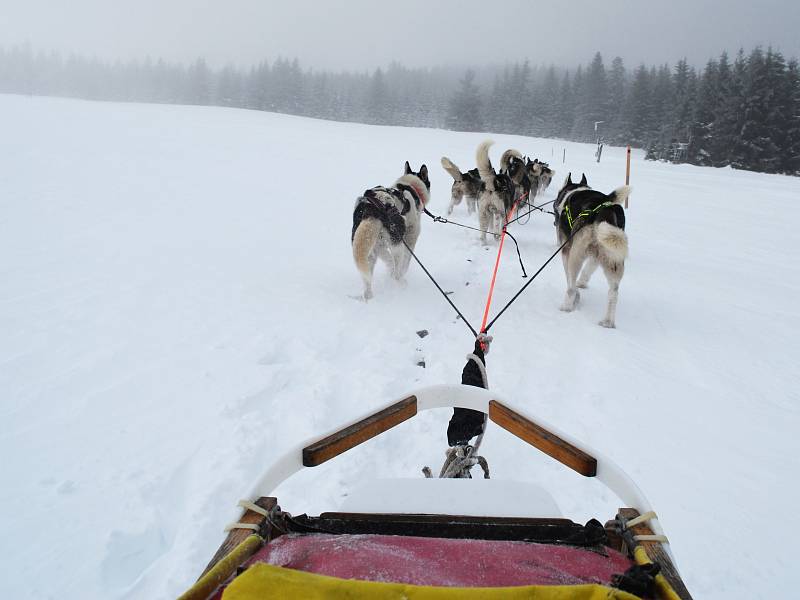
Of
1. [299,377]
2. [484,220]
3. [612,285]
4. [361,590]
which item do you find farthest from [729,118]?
[361,590]

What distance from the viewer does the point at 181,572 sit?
1851mm

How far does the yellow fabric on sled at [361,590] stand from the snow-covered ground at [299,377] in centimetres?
138

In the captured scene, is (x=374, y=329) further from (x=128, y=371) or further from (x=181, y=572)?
(x=181, y=572)

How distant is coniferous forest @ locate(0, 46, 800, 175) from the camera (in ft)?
106

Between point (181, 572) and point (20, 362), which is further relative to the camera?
point (20, 362)

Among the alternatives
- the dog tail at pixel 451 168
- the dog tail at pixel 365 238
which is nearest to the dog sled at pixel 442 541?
the dog tail at pixel 365 238

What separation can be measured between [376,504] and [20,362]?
2991mm

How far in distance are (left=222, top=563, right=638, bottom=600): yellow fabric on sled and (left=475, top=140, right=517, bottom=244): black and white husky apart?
6.94m

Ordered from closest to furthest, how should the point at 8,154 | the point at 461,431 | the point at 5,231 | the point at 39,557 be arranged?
1. the point at 39,557
2. the point at 461,431
3. the point at 5,231
4. the point at 8,154

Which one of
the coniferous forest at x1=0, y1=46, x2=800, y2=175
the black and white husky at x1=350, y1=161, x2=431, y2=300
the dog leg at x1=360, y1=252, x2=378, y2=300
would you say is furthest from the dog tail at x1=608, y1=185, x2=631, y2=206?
the coniferous forest at x1=0, y1=46, x2=800, y2=175

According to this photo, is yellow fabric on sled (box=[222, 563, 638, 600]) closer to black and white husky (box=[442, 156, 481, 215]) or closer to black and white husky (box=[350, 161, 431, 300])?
black and white husky (box=[350, 161, 431, 300])

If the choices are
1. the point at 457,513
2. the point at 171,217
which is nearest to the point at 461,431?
the point at 457,513

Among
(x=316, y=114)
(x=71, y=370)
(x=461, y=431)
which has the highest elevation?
(x=316, y=114)

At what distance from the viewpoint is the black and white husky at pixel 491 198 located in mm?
7566
